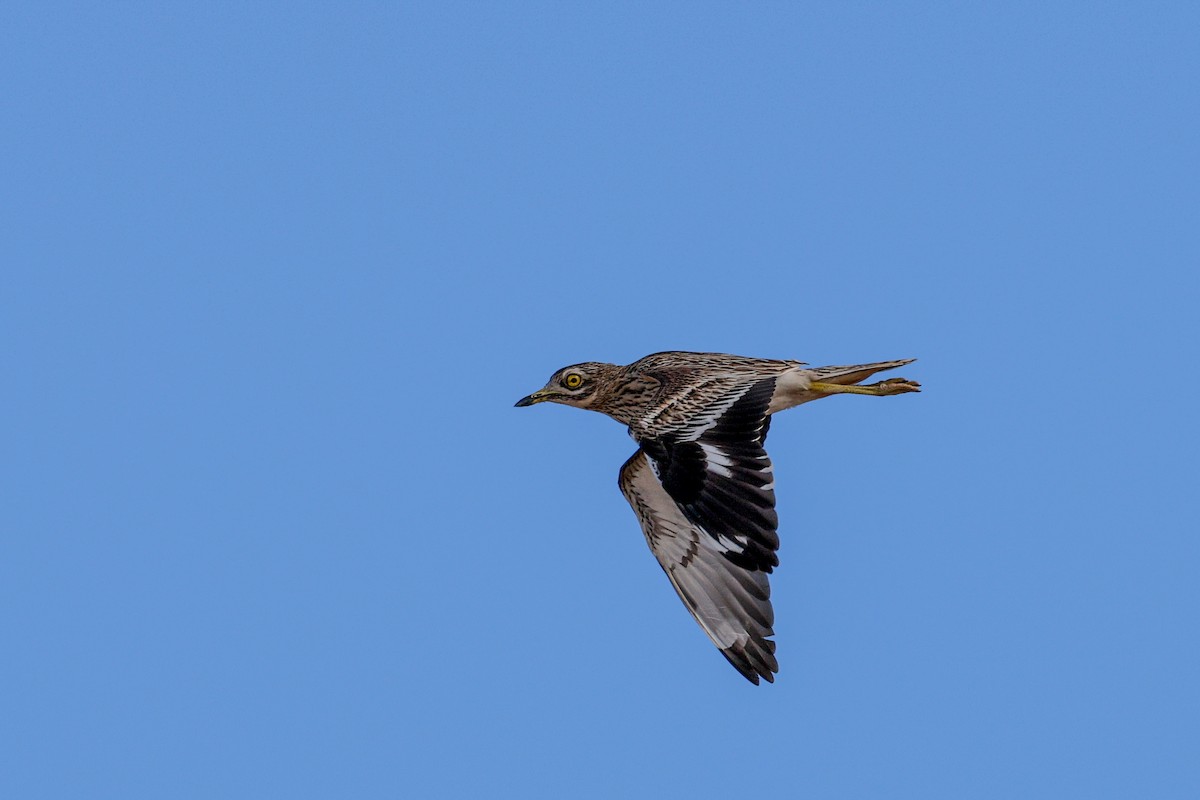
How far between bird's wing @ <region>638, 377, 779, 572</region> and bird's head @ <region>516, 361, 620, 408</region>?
229 centimetres

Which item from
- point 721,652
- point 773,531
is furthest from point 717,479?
point 721,652

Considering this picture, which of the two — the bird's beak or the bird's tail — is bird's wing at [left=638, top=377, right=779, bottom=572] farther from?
the bird's beak

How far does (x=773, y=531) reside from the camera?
11625mm

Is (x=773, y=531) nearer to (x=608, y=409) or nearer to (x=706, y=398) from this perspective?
(x=706, y=398)

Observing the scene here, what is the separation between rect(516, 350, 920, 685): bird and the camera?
1170 centimetres

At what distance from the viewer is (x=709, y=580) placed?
45.8ft

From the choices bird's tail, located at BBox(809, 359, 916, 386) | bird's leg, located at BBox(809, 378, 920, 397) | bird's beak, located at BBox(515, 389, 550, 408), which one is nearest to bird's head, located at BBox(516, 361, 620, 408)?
bird's beak, located at BBox(515, 389, 550, 408)

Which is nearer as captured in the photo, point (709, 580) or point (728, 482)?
point (728, 482)

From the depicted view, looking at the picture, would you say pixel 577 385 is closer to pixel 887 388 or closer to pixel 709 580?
pixel 709 580

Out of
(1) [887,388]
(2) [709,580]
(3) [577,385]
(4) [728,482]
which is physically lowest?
(4) [728,482]

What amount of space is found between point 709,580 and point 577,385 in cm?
222

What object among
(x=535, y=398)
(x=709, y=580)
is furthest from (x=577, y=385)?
(x=709, y=580)

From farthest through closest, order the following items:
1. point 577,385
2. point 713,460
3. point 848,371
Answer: point 577,385 → point 848,371 → point 713,460

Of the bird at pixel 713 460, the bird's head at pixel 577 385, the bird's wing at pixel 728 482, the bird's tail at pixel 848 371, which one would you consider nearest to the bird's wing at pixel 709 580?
the bird at pixel 713 460
